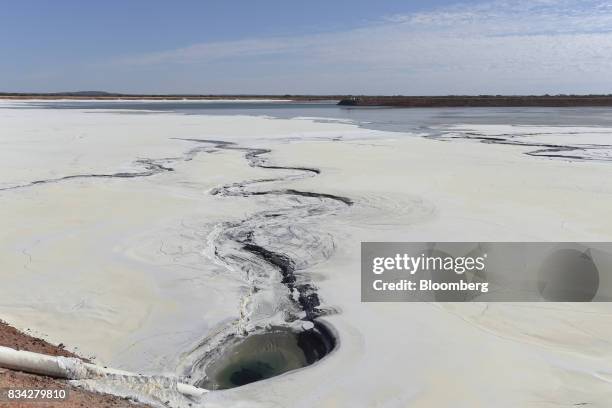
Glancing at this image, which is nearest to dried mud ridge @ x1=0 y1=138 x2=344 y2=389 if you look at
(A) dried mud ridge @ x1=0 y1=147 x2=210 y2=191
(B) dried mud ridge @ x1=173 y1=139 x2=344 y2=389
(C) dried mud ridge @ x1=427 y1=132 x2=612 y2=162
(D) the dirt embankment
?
(B) dried mud ridge @ x1=173 y1=139 x2=344 y2=389

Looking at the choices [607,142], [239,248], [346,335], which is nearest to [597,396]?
[346,335]

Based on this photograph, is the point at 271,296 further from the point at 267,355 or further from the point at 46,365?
the point at 46,365

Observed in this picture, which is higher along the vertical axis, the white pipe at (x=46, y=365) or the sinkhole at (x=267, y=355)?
the white pipe at (x=46, y=365)

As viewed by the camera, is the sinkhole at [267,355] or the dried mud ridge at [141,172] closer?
the sinkhole at [267,355]

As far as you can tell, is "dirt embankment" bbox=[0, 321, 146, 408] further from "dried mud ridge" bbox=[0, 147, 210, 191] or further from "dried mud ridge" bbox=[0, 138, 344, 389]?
"dried mud ridge" bbox=[0, 147, 210, 191]

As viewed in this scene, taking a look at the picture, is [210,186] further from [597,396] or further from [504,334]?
[597,396]

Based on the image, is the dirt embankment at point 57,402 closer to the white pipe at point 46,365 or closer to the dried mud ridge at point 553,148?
the white pipe at point 46,365

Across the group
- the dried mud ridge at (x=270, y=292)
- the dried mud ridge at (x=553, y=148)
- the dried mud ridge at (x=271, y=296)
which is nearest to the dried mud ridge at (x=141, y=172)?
the dried mud ridge at (x=270, y=292)

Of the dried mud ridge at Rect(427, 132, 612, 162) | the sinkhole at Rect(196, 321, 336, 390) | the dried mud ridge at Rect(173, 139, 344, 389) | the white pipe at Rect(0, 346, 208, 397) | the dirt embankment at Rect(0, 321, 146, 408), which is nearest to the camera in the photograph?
the dirt embankment at Rect(0, 321, 146, 408)
